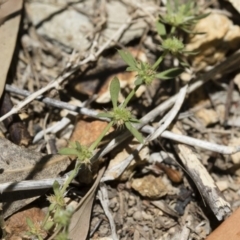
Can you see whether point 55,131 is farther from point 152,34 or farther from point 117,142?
point 152,34

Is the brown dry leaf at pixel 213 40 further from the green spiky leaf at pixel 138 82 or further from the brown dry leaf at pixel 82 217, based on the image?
the brown dry leaf at pixel 82 217

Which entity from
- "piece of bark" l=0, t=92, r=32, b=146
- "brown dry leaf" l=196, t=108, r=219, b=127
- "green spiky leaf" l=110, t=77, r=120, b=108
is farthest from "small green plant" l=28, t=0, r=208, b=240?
"brown dry leaf" l=196, t=108, r=219, b=127

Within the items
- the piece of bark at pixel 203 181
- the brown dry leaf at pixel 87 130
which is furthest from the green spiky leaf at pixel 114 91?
the piece of bark at pixel 203 181

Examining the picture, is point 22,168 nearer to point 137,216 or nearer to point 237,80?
point 137,216

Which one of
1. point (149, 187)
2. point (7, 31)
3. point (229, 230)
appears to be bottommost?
point (229, 230)

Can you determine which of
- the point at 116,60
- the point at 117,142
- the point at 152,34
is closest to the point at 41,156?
the point at 117,142

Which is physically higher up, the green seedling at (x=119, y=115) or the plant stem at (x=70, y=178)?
the green seedling at (x=119, y=115)

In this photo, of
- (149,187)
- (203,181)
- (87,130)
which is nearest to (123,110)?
(87,130)
